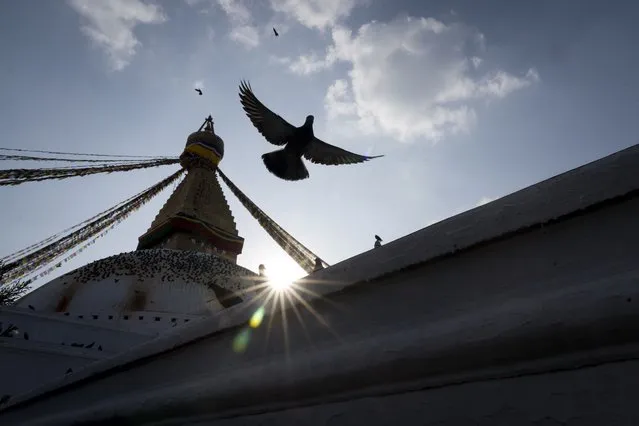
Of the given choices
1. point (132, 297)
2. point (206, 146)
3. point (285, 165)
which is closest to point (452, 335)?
point (285, 165)

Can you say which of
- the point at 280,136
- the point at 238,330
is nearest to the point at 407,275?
the point at 238,330

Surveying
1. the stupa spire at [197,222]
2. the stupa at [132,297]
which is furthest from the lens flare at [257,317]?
the stupa spire at [197,222]

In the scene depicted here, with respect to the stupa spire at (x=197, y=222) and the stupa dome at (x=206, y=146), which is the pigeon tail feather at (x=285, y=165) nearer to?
the stupa spire at (x=197, y=222)

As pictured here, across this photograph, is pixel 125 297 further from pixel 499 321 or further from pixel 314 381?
pixel 499 321

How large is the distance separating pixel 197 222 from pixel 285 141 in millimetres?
6663

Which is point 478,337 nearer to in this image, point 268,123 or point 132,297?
point 268,123

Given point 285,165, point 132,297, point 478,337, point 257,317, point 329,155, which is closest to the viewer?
point 478,337

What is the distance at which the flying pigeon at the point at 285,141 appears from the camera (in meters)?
5.70

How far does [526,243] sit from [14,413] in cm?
405

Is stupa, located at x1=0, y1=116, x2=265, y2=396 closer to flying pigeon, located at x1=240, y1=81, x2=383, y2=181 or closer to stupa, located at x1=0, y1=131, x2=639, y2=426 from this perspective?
stupa, located at x1=0, y1=131, x2=639, y2=426

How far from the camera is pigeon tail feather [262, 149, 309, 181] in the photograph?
5.65 metres

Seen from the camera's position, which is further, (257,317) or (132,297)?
(132,297)

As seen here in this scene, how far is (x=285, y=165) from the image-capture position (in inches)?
226

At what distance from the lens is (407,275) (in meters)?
1.73
